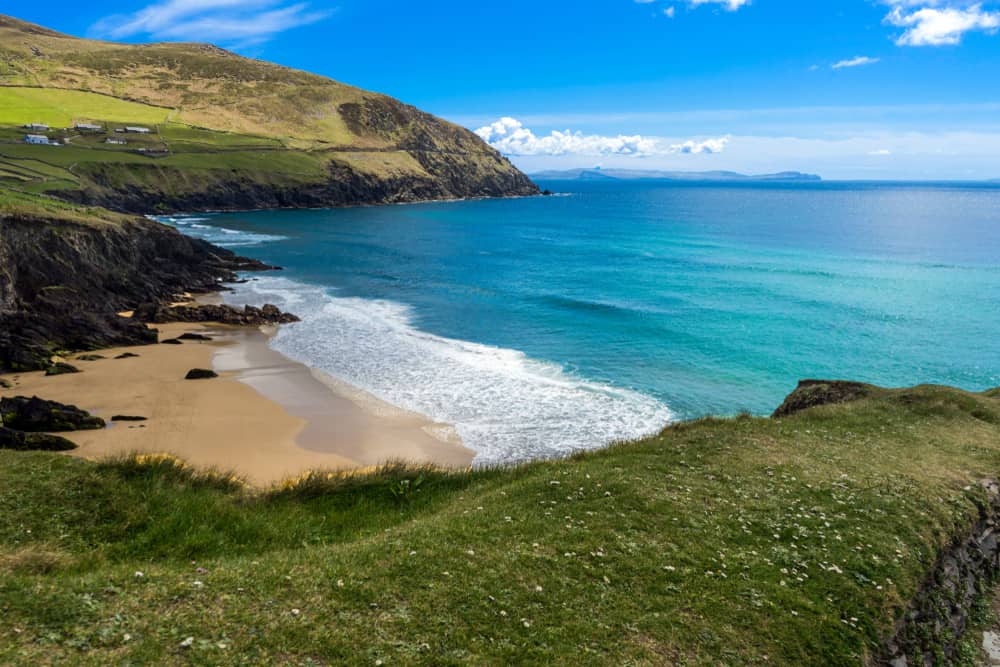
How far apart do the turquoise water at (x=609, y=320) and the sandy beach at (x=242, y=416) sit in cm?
240

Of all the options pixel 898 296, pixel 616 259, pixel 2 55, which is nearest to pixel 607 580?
pixel 898 296

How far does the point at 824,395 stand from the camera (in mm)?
27078

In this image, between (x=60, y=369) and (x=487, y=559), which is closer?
(x=487, y=559)

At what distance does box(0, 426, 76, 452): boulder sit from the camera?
22.8 metres

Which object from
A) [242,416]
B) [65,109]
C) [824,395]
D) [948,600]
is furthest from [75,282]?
[65,109]

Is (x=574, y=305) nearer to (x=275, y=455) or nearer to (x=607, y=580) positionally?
(x=275, y=455)

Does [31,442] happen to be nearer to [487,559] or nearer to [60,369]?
[60,369]

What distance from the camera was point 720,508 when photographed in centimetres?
1457

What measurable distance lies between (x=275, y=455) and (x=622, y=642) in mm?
21755

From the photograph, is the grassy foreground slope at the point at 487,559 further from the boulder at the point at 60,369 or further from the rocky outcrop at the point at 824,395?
the boulder at the point at 60,369

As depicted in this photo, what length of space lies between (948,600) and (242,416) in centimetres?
3074

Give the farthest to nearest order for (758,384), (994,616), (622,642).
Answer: (758,384) < (994,616) < (622,642)

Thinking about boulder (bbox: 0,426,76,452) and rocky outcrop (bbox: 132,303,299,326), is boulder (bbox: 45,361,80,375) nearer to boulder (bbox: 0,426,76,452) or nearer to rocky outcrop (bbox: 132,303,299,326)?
boulder (bbox: 0,426,76,452)

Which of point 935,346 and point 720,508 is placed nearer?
point 720,508
